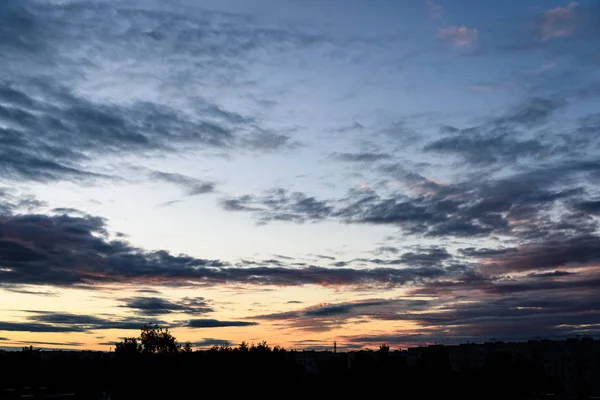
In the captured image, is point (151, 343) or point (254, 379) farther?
point (151, 343)

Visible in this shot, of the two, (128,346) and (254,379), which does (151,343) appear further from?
(254,379)

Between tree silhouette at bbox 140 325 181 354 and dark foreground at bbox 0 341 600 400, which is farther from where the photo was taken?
tree silhouette at bbox 140 325 181 354

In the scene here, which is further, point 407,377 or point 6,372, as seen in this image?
point 6,372

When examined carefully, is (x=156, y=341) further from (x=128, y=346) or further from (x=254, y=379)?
(x=254, y=379)

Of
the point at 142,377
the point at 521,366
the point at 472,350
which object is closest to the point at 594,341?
the point at 472,350

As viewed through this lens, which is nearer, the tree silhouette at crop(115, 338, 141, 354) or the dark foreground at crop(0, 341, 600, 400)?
the dark foreground at crop(0, 341, 600, 400)

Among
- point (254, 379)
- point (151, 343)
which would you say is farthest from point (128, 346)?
point (254, 379)

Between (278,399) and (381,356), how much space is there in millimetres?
18745

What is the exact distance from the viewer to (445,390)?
8256cm

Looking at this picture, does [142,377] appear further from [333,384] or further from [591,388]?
[591,388]

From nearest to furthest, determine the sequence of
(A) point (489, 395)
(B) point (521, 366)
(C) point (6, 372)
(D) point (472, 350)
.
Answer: (A) point (489, 395)
(C) point (6, 372)
(B) point (521, 366)
(D) point (472, 350)

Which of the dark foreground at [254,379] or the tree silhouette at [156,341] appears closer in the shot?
the dark foreground at [254,379]

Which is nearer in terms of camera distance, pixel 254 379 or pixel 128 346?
pixel 254 379

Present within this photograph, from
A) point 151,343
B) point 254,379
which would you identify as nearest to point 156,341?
point 151,343
